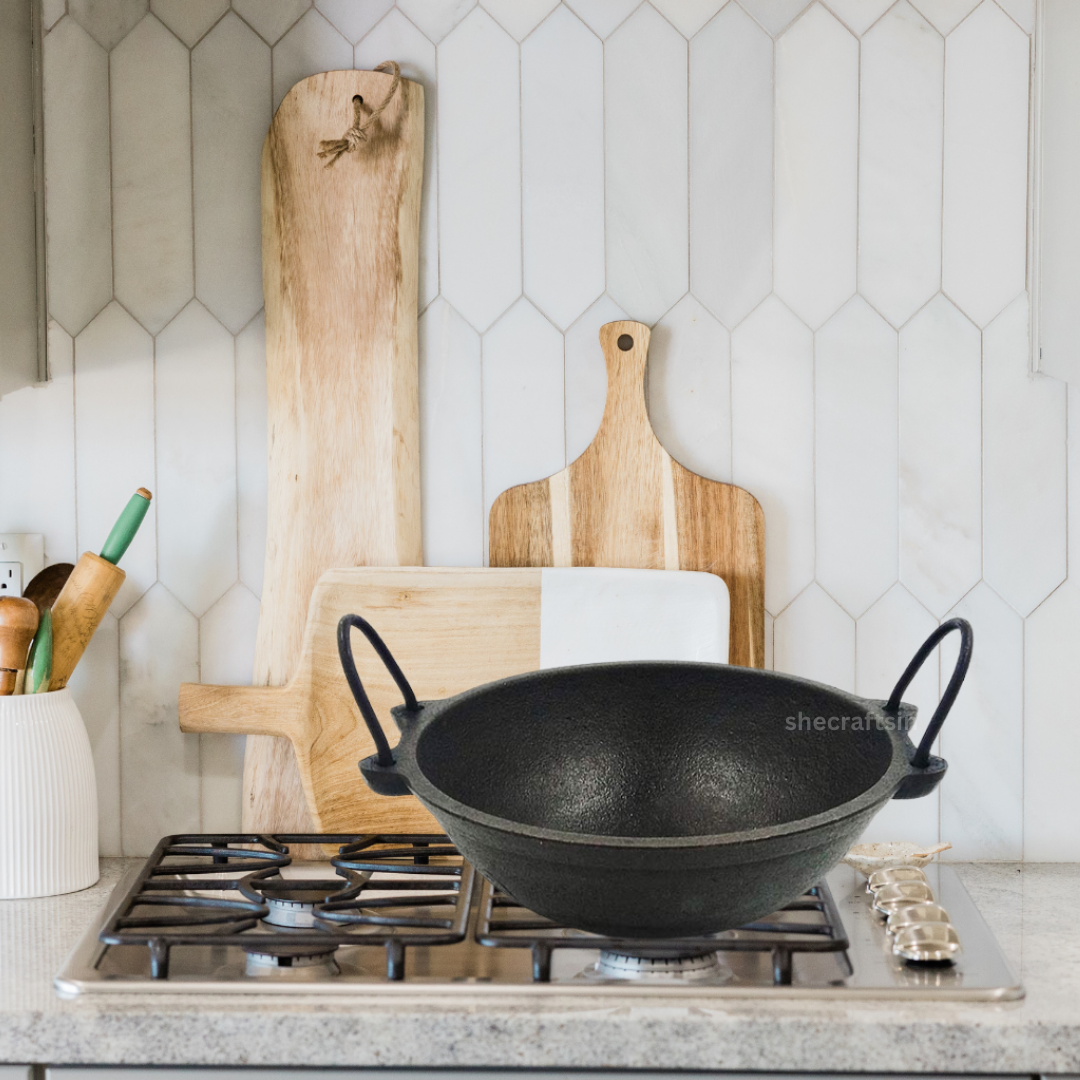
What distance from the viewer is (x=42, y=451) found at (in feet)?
3.94

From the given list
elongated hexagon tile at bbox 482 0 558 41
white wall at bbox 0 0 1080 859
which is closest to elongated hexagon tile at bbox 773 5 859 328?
white wall at bbox 0 0 1080 859

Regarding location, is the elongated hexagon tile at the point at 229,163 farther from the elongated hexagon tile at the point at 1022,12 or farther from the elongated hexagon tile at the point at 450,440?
the elongated hexagon tile at the point at 1022,12

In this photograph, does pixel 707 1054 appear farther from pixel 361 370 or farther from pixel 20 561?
pixel 20 561

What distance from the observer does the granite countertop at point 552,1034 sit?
2.40 feet

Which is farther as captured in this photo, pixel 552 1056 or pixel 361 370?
pixel 361 370

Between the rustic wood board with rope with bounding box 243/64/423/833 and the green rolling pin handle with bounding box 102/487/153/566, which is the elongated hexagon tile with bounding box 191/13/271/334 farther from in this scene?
the green rolling pin handle with bounding box 102/487/153/566

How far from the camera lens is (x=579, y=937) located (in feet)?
2.71

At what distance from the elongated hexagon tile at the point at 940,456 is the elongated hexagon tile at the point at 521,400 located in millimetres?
384

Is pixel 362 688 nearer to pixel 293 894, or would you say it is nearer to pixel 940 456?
pixel 293 894

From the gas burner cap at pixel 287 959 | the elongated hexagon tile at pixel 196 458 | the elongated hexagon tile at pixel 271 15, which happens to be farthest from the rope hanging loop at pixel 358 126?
the gas burner cap at pixel 287 959

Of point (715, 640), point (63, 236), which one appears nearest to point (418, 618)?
point (715, 640)

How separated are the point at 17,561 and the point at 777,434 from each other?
0.86 metres

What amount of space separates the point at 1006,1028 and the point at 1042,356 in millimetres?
697

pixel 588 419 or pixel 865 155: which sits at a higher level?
pixel 865 155
